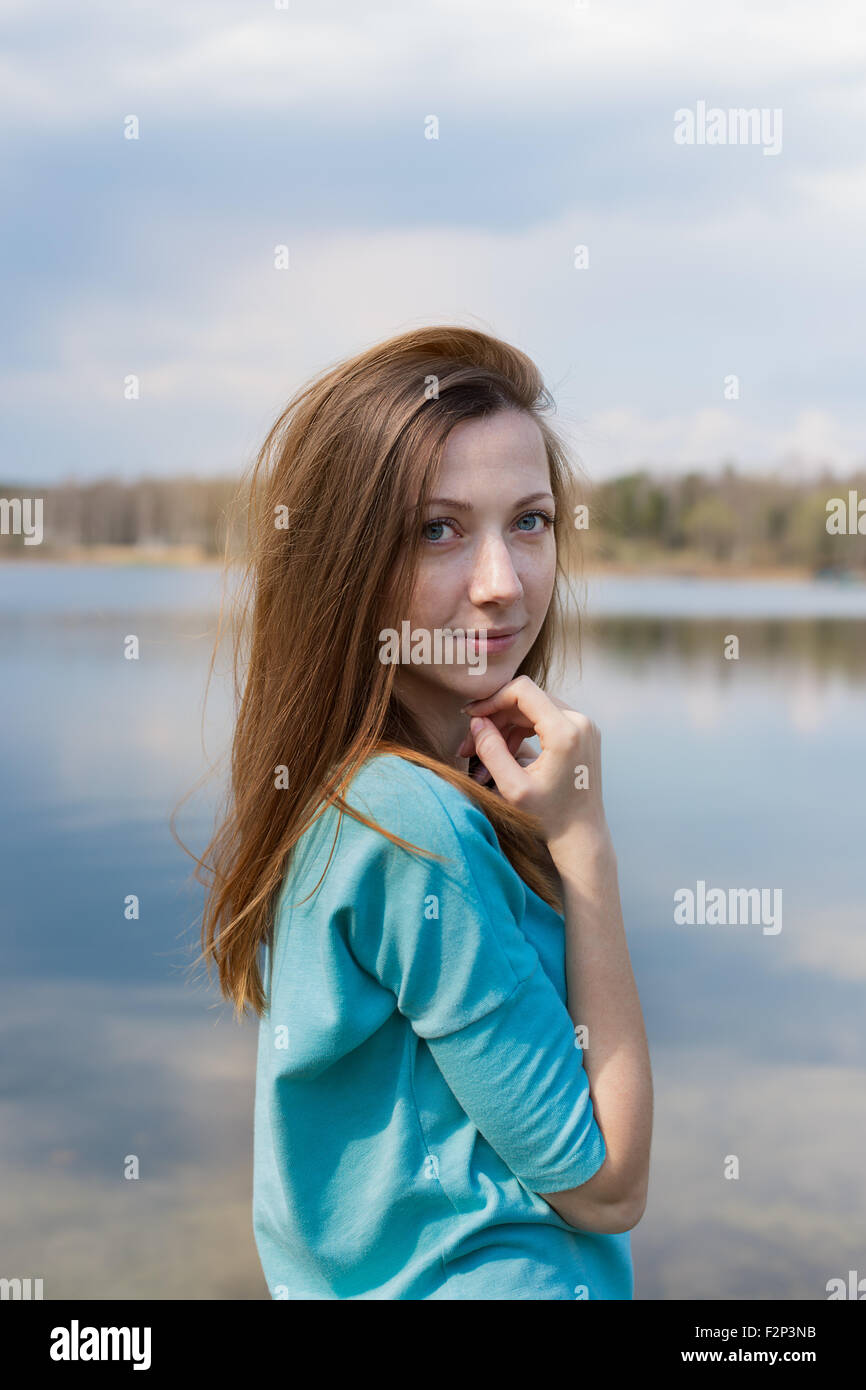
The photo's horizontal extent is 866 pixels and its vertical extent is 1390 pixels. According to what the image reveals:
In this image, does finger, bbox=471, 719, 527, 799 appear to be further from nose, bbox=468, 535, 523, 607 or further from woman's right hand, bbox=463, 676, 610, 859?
nose, bbox=468, 535, 523, 607

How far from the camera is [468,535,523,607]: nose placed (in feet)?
3.39

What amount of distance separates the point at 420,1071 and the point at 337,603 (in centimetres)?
41

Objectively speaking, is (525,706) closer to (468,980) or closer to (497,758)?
(497,758)

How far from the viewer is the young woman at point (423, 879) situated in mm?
933

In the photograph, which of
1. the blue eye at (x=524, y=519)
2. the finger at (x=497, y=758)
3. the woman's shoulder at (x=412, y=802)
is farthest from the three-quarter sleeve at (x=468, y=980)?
the blue eye at (x=524, y=519)

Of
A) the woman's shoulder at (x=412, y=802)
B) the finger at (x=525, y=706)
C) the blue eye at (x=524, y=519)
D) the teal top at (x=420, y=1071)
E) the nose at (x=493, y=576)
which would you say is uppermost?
the blue eye at (x=524, y=519)

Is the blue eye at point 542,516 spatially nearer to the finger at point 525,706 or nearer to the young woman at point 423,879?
the young woman at point 423,879

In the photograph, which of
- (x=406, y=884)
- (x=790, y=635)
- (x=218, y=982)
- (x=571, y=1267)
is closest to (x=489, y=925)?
(x=406, y=884)

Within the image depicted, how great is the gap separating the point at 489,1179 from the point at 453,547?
531mm

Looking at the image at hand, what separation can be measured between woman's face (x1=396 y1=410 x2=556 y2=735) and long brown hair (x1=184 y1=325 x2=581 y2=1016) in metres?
0.02

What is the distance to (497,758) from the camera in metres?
1.06

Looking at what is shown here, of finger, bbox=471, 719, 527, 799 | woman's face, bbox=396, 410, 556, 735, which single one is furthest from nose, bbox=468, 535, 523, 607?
finger, bbox=471, 719, 527, 799

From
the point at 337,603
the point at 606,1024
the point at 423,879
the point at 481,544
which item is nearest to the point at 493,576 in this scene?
the point at 481,544

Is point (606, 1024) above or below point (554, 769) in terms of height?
below
